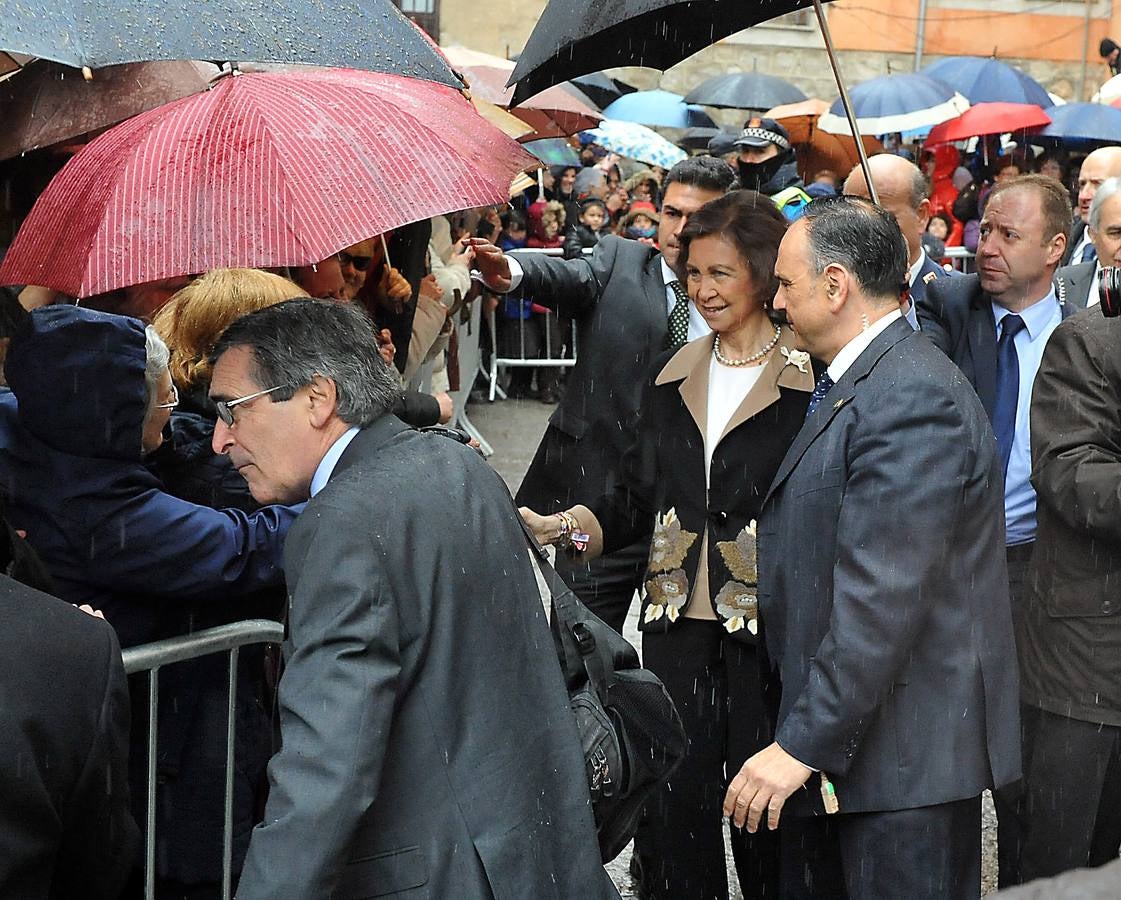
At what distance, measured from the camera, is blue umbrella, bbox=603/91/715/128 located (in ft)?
60.6

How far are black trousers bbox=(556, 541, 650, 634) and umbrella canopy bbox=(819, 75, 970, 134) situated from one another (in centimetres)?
1296

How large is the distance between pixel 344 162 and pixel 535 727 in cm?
159

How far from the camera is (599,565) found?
544 centimetres

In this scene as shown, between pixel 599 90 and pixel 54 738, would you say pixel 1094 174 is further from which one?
pixel 599 90

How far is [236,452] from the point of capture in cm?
306

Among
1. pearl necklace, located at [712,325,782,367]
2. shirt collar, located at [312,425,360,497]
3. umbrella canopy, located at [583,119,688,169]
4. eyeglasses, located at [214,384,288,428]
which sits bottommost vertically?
umbrella canopy, located at [583,119,688,169]

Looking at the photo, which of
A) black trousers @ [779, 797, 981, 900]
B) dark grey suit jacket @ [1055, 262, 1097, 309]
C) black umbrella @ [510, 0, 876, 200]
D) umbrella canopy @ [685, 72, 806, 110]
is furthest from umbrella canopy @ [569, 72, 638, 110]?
black trousers @ [779, 797, 981, 900]

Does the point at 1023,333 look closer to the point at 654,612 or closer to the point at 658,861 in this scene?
the point at 654,612

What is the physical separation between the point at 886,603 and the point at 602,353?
230 cm

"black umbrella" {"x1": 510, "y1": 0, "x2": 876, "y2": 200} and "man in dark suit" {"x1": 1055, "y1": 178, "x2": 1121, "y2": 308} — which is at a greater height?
"black umbrella" {"x1": 510, "y1": 0, "x2": 876, "y2": 200}

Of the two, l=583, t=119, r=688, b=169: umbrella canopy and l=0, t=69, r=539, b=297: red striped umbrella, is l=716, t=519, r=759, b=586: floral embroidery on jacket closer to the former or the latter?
l=0, t=69, r=539, b=297: red striped umbrella

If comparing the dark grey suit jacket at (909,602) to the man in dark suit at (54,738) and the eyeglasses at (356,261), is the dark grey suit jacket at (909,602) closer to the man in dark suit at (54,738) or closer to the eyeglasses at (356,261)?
the man in dark suit at (54,738)

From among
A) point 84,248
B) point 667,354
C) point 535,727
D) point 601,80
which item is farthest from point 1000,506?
point 601,80

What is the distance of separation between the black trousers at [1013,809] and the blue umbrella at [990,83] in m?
15.5
